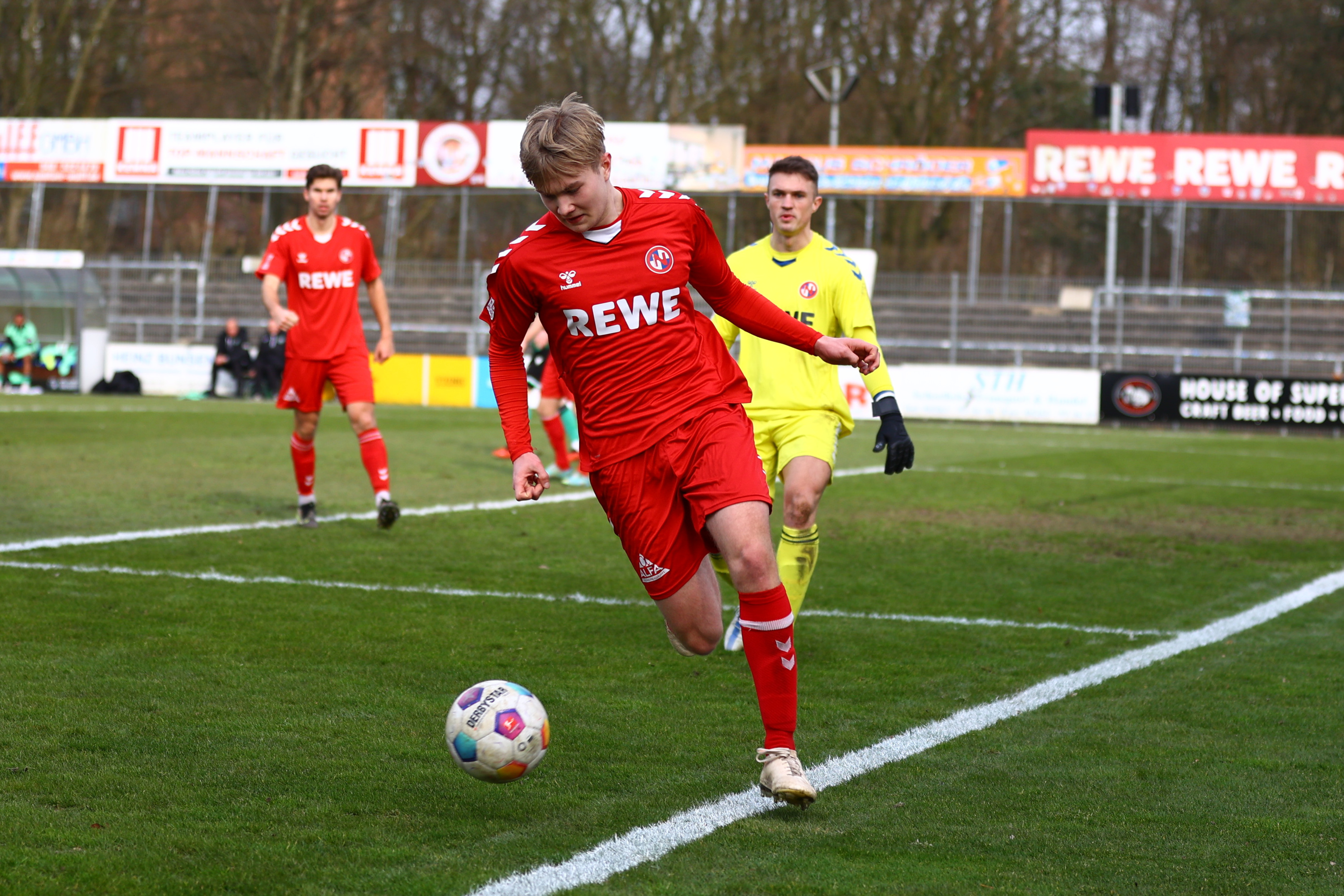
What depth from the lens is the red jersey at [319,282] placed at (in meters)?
9.55

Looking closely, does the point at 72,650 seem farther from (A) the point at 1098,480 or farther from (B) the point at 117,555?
(A) the point at 1098,480

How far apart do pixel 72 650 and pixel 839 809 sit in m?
3.06

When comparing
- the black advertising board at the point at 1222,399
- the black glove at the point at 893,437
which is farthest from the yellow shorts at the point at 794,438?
the black advertising board at the point at 1222,399

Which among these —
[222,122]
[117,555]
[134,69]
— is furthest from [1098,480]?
[134,69]

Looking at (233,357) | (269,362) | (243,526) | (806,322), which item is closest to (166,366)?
(233,357)

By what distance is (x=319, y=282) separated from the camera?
9602mm

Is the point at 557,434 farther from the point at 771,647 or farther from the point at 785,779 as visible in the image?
the point at 785,779

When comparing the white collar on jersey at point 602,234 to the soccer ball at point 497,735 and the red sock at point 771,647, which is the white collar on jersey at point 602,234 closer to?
the red sock at point 771,647

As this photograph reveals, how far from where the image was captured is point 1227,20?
42.3 metres

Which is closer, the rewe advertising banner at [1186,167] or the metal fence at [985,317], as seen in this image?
the metal fence at [985,317]

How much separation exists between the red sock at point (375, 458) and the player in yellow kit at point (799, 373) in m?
3.72

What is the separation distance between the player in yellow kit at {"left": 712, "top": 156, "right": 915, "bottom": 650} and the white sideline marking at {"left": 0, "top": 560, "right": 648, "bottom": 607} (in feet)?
3.78

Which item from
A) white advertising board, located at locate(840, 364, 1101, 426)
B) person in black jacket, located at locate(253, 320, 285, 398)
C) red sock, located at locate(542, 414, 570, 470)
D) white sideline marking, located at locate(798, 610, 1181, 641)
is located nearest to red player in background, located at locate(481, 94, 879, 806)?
white sideline marking, located at locate(798, 610, 1181, 641)

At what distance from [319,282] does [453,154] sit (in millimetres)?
26468
